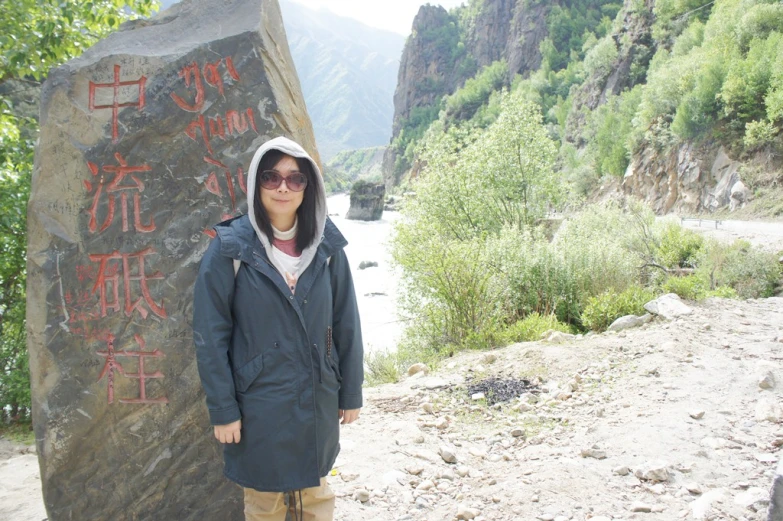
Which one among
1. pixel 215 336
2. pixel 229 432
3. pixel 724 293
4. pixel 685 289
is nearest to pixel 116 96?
pixel 215 336

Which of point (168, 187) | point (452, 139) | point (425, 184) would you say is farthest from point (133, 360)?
point (452, 139)

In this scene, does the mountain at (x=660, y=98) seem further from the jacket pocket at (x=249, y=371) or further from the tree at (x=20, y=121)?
the jacket pocket at (x=249, y=371)

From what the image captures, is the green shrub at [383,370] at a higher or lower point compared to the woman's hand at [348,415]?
lower

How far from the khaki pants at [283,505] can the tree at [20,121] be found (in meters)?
3.72

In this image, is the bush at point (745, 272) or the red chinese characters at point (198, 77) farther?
the bush at point (745, 272)

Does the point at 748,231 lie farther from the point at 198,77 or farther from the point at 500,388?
the point at 198,77

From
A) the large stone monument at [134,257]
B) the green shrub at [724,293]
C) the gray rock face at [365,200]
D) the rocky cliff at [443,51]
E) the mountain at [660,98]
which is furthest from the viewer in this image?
the rocky cliff at [443,51]

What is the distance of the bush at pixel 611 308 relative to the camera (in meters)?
6.75

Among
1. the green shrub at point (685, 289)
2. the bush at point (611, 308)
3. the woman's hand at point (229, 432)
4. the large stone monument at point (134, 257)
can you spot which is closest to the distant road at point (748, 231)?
the green shrub at point (685, 289)

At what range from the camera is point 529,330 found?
6598 mm

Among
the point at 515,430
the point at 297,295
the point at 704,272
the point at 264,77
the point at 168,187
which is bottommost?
the point at 515,430

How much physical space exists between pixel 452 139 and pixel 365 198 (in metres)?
35.7

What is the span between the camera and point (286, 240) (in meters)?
2.12

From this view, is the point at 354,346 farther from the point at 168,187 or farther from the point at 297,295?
the point at 168,187
